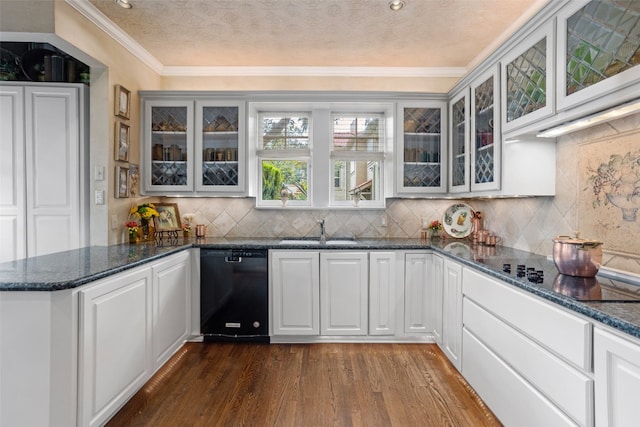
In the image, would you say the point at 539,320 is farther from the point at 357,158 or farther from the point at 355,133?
the point at 355,133

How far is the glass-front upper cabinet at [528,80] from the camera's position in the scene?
183 centimetres

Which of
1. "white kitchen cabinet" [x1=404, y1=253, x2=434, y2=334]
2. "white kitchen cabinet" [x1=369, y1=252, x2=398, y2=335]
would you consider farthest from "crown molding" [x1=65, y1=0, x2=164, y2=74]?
"white kitchen cabinet" [x1=404, y1=253, x2=434, y2=334]

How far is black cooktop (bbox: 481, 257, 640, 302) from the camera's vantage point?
137 cm

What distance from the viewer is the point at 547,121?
185cm

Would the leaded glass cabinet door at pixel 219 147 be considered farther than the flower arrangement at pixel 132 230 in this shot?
Yes

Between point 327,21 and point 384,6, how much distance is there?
0.46 meters

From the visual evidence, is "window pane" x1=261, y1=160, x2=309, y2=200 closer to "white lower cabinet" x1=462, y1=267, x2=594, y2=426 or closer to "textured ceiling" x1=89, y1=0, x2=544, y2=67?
"textured ceiling" x1=89, y1=0, x2=544, y2=67

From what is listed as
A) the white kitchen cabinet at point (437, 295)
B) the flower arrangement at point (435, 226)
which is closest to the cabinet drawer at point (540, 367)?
the white kitchen cabinet at point (437, 295)

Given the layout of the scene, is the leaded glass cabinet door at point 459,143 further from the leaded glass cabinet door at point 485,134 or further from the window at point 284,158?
the window at point 284,158

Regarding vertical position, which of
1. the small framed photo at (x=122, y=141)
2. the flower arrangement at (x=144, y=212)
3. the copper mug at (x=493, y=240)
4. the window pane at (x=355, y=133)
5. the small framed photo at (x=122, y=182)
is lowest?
the copper mug at (x=493, y=240)

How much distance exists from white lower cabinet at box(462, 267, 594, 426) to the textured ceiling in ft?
6.34

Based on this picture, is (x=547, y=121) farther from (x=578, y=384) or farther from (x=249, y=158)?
(x=249, y=158)

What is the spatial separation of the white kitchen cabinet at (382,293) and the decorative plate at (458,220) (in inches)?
33.3

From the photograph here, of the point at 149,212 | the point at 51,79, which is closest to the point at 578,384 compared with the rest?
the point at 149,212
